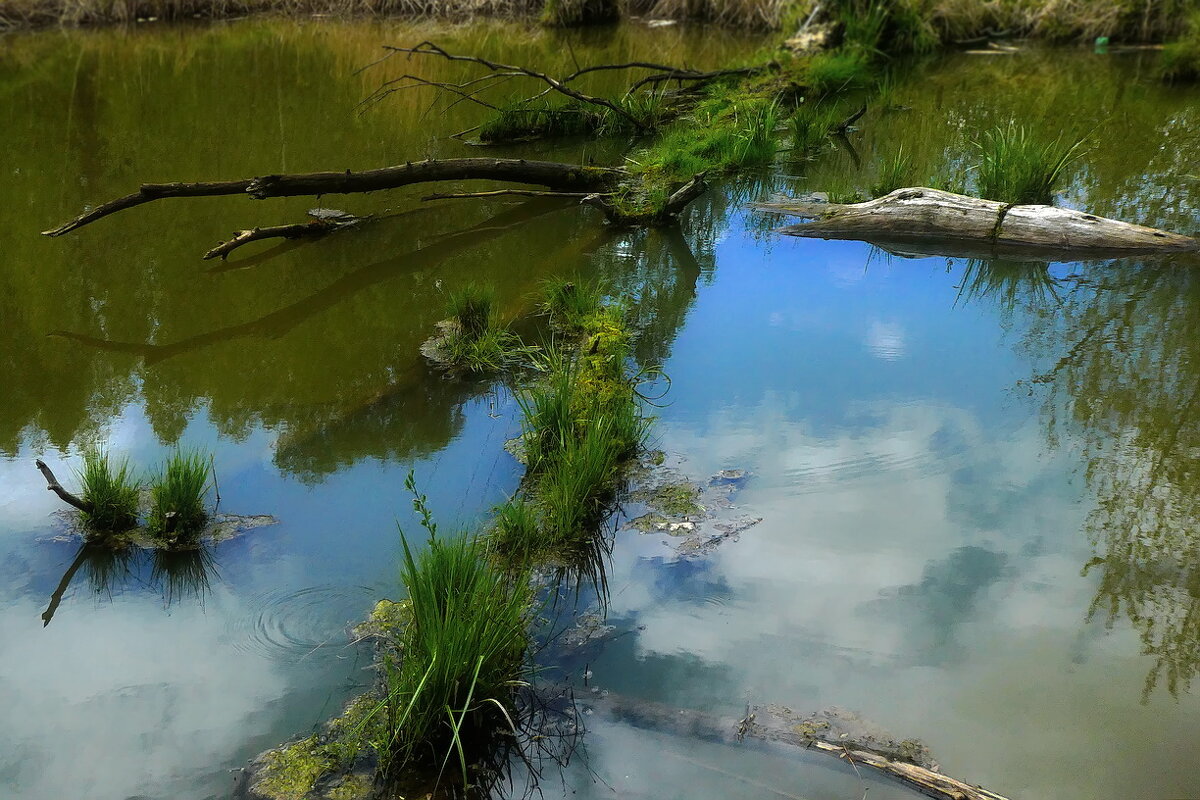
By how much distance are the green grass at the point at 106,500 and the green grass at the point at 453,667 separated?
146cm

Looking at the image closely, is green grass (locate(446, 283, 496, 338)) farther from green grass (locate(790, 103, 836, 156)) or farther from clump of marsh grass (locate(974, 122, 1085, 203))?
green grass (locate(790, 103, 836, 156))

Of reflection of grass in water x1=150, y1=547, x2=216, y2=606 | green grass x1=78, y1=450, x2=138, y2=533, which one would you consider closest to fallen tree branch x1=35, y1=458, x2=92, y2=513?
green grass x1=78, y1=450, x2=138, y2=533

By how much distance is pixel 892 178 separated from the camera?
7113mm

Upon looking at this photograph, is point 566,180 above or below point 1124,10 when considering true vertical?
below

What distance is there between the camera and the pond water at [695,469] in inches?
110

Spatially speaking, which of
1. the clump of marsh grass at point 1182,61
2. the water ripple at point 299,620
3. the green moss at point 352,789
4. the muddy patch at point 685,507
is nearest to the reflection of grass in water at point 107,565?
the water ripple at point 299,620

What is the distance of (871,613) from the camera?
10.5 ft

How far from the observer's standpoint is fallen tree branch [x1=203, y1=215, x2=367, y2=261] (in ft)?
20.1

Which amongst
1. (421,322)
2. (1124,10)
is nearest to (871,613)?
(421,322)

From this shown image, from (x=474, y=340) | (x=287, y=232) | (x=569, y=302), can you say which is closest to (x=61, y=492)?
(x=474, y=340)

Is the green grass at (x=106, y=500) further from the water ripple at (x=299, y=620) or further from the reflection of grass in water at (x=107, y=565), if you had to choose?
the water ripple at (x=299, y=620)

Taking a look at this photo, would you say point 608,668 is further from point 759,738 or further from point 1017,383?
point 1017,383

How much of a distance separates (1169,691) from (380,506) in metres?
2.78

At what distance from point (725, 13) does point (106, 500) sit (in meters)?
15.0
